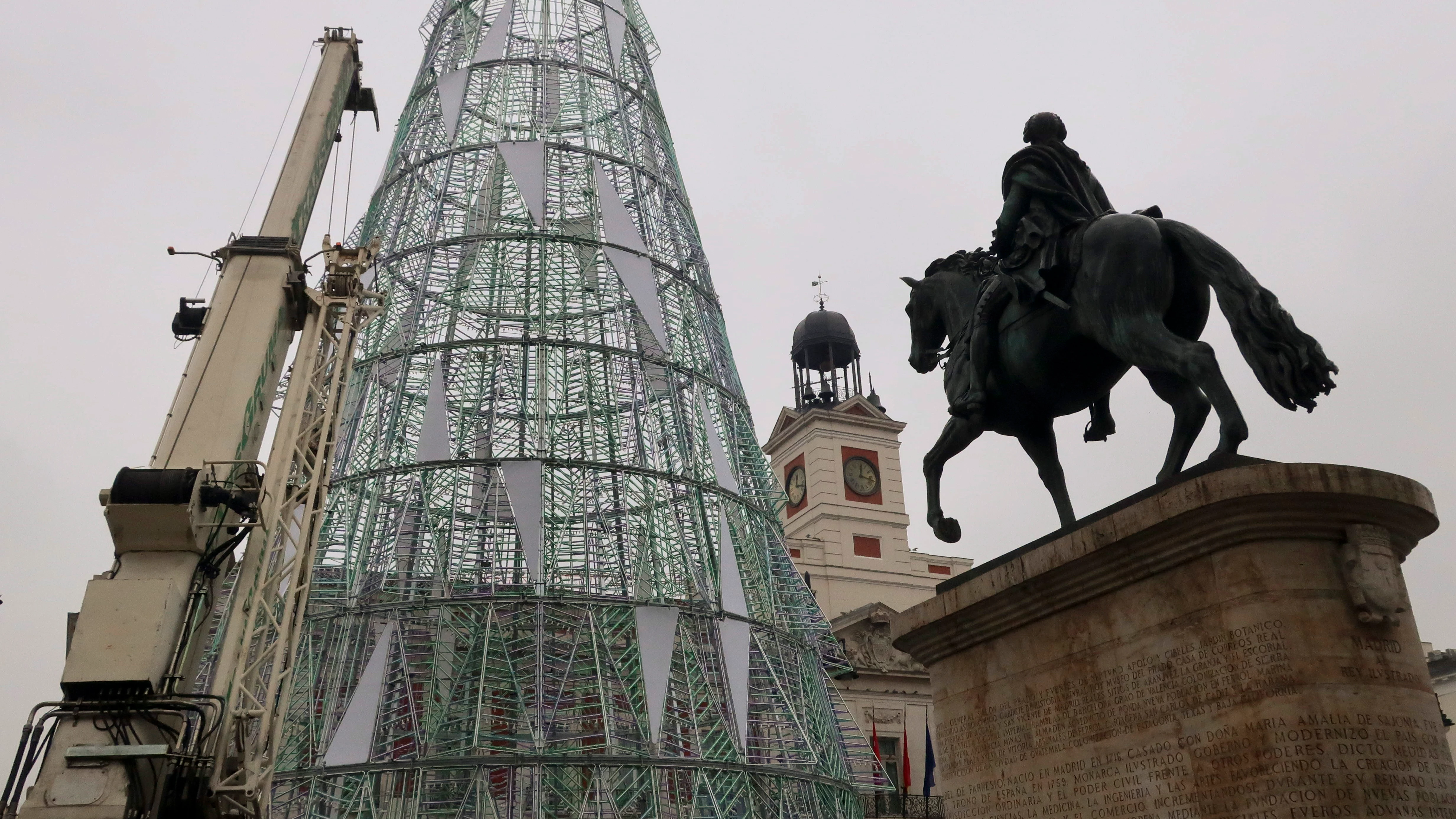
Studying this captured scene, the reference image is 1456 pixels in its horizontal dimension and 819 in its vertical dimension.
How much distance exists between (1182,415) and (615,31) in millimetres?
30056

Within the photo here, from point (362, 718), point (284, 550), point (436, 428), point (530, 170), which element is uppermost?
point (530, 170)

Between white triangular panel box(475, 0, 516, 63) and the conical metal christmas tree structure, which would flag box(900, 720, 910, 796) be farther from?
white triangular panel box(475, 0, 516, 63)

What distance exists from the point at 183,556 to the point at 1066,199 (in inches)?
478

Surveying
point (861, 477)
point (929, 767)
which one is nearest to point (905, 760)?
point (929, 767)

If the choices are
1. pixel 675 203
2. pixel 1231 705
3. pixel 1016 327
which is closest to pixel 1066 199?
pixel 1016 327

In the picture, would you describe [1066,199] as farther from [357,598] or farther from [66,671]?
[357,598]

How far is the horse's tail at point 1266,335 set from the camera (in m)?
6.64

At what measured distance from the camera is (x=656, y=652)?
23.3 m

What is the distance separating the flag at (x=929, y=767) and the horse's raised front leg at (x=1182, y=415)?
Answer: 3280 centimetres

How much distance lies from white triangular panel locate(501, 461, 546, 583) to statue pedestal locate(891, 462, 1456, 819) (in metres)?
17.4

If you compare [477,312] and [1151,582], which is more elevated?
[477,312]

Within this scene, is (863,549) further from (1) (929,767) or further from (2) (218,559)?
(2) (218,559)

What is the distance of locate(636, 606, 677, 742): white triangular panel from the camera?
74.7 ft

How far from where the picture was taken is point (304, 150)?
21.8 meters
